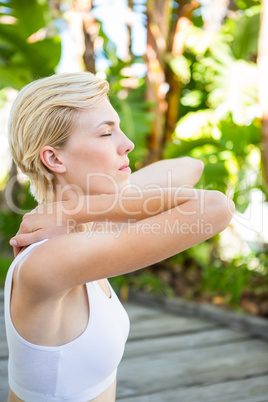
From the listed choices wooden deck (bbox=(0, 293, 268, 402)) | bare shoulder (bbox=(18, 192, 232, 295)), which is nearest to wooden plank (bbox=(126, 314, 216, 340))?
wooden deck (bbox=(0, 293, 268, 402))

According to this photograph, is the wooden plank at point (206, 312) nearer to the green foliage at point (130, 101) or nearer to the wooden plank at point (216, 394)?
the wooden plank at point (216, 394)

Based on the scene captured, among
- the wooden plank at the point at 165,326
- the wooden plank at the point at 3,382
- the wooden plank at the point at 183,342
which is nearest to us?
the wooden plank at the point at 3,382

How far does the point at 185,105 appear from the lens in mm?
4426

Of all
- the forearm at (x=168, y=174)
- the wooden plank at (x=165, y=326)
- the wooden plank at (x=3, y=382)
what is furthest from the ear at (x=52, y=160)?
the wooden plank at (x=165, y=326)

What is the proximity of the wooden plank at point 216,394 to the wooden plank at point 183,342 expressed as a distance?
454mm

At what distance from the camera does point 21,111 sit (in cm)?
111

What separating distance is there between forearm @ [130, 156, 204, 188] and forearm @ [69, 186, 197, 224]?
50 centimetres

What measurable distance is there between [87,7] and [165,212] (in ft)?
11.3

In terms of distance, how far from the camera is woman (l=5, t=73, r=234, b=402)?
0.94 meters

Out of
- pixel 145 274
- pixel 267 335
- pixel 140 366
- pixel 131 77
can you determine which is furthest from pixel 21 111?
pixel 131 77

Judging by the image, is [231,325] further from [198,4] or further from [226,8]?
[226,8]

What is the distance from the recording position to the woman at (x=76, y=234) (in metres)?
0.94

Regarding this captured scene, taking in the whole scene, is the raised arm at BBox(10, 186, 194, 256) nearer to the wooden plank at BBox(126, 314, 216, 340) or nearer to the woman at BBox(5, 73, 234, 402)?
the woman at BBox(5, 73, 234, 402)

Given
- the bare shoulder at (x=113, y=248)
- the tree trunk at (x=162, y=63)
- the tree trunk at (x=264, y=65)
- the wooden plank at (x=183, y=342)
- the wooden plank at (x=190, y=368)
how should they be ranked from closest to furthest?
1. the bare shoulder at (x=113, y=248)
2. the wooden plank at (x=190, y=368)
3. the wooden plank at (x=183, y=342)
4. the tree trunk at (x=264, y=65)
5. the tree trunk at (x=162, y=63)
